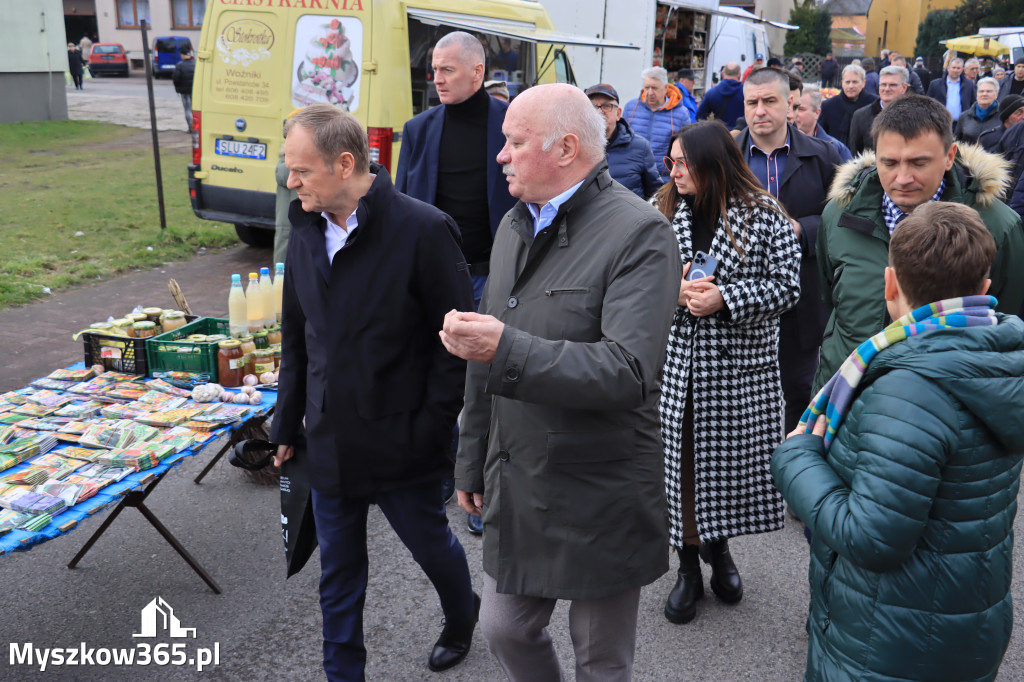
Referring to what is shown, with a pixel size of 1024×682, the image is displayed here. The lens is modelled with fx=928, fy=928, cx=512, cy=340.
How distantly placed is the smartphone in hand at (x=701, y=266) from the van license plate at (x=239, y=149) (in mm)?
5944

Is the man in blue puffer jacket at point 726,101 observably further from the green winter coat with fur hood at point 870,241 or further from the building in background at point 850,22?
the building in background at point 850,22

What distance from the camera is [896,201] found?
10.2ft

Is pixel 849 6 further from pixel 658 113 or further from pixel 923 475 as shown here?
pixel 923 475

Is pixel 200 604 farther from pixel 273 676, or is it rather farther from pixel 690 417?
pixel 690 417

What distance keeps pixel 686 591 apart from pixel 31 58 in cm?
1947

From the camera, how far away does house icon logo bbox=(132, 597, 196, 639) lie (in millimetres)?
3443

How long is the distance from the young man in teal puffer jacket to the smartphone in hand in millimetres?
1180

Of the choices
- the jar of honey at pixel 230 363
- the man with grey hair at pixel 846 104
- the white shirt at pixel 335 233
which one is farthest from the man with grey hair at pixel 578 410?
the man with grey hair at pixel 846 104

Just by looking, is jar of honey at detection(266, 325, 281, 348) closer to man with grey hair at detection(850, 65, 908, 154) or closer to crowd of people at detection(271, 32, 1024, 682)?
crowd of people at detection(271, 32, 1024, 682)

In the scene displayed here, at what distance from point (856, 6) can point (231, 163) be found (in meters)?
78.7

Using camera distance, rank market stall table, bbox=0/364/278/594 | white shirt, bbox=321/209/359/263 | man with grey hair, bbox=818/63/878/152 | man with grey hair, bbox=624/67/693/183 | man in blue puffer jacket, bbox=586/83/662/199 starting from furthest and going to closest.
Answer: man with grey hair, bbox=818/63/878/152 < man with grey hair, bbox=624/67/693/183 < man in blue puffer jacket, bbox=586/83/662/199 < white shirt, bbox=321/209/359/263 < market stall table, bbox=0/364/278/594

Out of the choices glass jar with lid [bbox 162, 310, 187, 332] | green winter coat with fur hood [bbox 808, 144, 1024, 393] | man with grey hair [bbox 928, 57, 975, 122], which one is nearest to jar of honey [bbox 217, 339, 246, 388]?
glass jar with lid [bbox 162, 310, 187, 332]

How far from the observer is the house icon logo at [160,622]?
11.3ft

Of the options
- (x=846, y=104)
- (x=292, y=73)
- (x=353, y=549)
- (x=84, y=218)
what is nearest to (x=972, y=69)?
(x=846, y=104)
